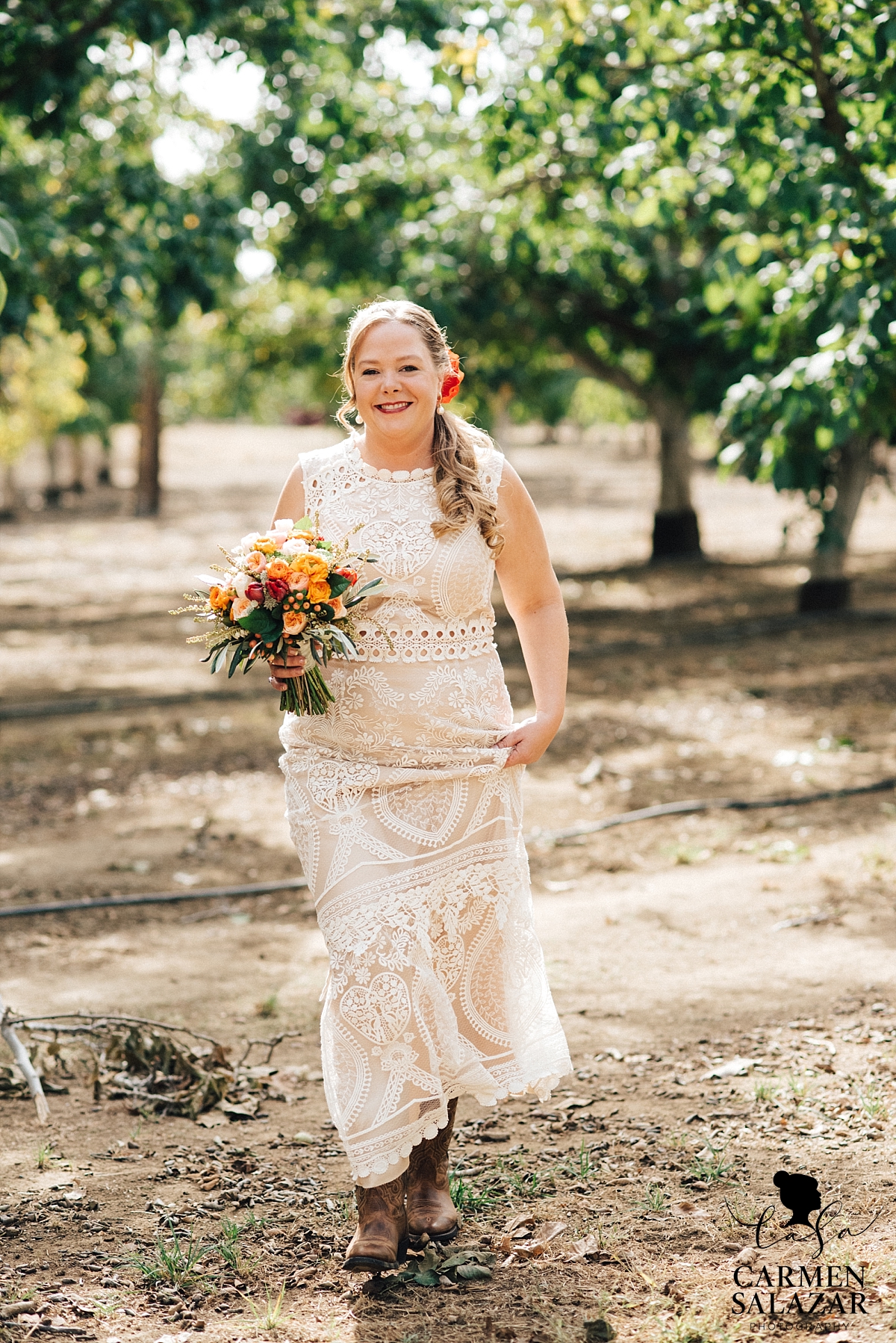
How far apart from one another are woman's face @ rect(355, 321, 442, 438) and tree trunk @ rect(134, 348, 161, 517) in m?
27.9

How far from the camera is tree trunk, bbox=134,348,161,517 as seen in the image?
99.8ft

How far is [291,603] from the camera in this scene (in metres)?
3.08

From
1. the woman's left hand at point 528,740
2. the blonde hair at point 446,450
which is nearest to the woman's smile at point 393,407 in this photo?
the blonde hair at point 446,450

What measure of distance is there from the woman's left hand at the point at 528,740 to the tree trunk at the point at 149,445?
2815 cm

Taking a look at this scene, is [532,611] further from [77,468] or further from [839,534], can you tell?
[77,468]

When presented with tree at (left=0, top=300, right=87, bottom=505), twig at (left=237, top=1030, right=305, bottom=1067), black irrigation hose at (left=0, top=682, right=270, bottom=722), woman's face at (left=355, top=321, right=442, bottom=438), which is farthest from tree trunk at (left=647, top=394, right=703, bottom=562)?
woman's face at (left=355, top=321, right=442, bottom=438)

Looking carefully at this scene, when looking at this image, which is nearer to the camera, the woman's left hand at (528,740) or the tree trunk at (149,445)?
the woman's left hand at (528,740)

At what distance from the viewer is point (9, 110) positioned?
947cm

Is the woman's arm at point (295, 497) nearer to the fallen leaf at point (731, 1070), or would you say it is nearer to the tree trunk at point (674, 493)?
the fallen leaf at point (731, 1070)

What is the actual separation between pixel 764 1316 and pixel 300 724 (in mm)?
1741

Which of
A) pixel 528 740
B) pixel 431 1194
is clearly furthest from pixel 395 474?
pixel 431 1194

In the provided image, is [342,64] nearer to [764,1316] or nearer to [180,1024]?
[180,1024]

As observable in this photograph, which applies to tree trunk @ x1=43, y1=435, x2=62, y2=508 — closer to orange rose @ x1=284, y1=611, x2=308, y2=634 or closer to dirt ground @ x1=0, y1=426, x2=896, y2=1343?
dirt ground @ x1=0, y1=426, x2=896, y2=1343

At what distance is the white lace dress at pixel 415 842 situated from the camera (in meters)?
3.13
